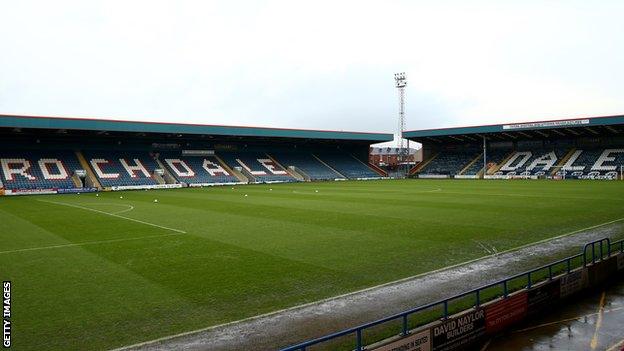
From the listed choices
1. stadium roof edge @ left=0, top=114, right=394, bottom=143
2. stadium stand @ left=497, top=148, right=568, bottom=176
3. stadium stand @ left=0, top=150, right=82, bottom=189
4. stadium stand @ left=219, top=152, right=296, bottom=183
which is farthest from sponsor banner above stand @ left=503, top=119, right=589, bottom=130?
stadium stand @ left=0, top=150, right=82, bottom=189

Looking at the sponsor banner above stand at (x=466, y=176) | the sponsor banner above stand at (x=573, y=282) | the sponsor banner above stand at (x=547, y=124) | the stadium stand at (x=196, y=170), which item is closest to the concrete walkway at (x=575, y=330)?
the sponsor banner above stand at (x=573, y=282)

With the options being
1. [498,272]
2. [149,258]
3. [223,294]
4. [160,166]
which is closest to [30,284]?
[149,258]

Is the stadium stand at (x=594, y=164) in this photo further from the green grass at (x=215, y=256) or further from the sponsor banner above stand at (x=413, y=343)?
the sponsor banner above stand at (x=413, y=343)

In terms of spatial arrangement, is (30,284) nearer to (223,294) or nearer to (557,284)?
(223,294)

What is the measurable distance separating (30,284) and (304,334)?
8.28 metres

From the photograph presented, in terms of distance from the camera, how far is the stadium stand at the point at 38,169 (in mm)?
47531

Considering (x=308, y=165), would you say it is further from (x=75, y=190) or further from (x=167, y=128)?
(x=75, y=190)

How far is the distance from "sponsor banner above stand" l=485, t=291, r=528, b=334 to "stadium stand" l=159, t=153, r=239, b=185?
51834mm

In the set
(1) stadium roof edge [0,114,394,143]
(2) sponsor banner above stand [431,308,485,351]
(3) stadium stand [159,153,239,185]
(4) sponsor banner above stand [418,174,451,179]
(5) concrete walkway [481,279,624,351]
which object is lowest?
(5) concrete walkway [481,279,624,351]

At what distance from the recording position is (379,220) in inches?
898

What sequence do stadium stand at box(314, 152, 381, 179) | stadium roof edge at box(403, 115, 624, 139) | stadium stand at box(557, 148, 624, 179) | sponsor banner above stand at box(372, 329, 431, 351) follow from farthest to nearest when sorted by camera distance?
stadium stand at box(314, 152, 381, 179) → stadium stand at box(557, 148, 624, 179) → stadium roof edge at box(403, 115, 624, 139) → sponsor banner above stand at box(372, 329, 431, 351)

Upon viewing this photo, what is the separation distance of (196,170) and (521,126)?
47103 mm

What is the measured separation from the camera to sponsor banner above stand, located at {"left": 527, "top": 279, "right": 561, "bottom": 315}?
1013 cm

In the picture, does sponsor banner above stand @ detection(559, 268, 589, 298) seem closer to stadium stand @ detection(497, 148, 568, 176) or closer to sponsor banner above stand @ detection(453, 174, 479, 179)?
stadium stand @ detection(497, 148, 568, 176)
